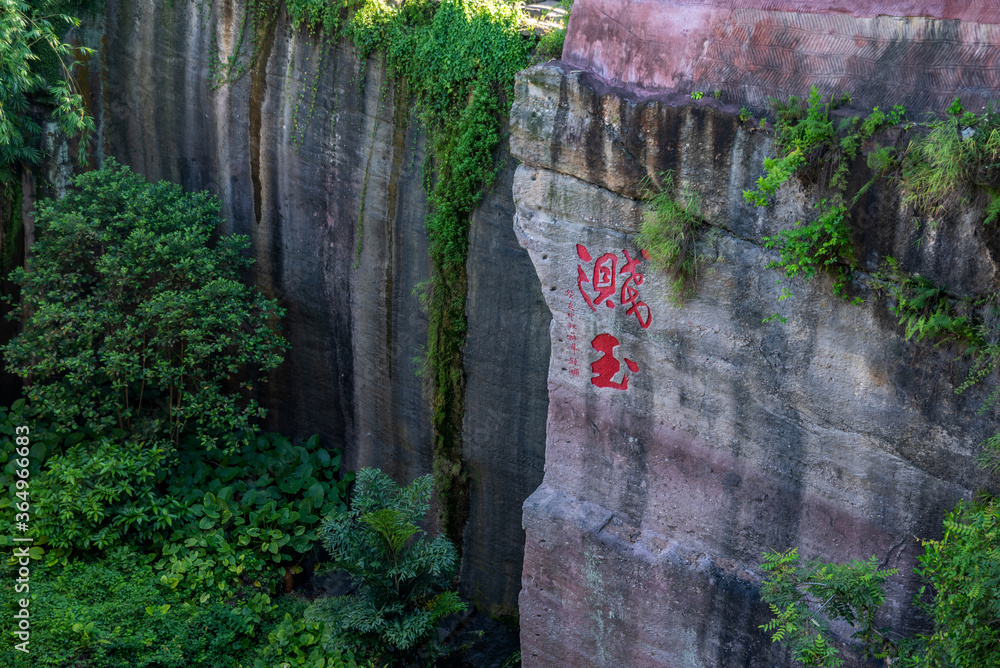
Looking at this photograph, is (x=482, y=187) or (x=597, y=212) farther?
(x=482, y=187)

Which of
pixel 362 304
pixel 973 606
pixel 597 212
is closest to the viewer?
pixel 973 606

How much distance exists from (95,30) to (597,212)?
15.8ft

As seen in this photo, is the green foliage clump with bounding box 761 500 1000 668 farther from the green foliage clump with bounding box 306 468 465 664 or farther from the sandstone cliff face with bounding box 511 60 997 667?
the green foliage clump with bounding box 306 468 465 664

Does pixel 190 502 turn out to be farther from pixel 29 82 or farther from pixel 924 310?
pixel 924 310

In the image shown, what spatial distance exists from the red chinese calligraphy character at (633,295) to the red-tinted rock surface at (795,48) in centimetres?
78

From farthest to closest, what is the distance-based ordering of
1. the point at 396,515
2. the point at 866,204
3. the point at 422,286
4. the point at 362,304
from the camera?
the point at 362,304 < the point at 422,286 < the point at 396,515 < the point at 866,204

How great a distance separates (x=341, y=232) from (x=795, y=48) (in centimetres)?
333

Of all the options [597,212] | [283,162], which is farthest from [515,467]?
[283,162]

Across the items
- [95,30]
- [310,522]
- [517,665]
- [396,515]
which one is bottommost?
[517,665]

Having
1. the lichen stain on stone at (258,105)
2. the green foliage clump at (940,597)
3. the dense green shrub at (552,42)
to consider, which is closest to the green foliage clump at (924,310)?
the green foliage clump at (940,597)

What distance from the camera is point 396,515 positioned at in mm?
4359

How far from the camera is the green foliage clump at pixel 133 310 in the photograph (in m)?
5.40

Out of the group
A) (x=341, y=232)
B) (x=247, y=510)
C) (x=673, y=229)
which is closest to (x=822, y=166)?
(x=673, y=229)

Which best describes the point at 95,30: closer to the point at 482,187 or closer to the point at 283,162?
the point at 283,162
